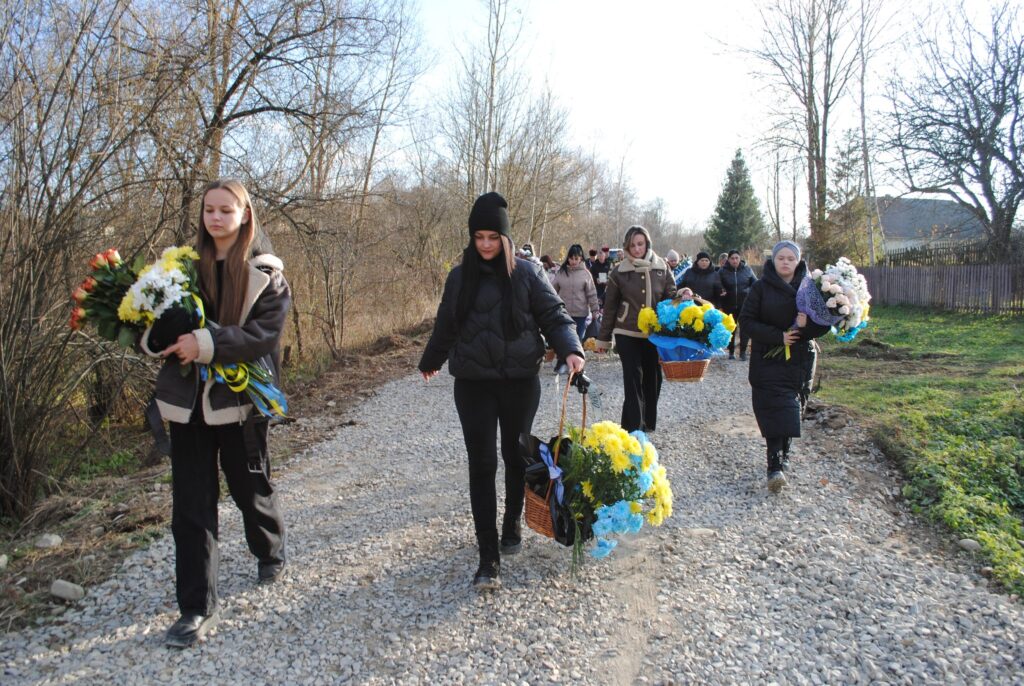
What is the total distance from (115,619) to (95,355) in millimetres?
3379

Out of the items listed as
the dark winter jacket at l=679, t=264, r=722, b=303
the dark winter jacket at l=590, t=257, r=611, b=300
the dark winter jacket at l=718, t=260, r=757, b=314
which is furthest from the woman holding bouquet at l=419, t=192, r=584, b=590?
the dark winter jacket at l=590, t=257, r=611, b=300

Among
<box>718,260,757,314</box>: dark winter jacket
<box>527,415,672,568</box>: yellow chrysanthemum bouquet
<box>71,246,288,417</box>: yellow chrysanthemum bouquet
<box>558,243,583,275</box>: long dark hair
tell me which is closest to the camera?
<box>71,246,288,417</box>: yellow chrysanthemum bouquet

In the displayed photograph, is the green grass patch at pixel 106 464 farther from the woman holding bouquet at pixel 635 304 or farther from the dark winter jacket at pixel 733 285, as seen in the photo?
the dark winter jacket at pixel 733 285

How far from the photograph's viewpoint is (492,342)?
369 cm

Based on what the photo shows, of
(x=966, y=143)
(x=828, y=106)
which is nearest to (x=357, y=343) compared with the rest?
(x=966, y=143)

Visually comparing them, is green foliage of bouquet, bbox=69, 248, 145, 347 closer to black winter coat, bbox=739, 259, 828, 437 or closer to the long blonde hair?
the long blonde hair

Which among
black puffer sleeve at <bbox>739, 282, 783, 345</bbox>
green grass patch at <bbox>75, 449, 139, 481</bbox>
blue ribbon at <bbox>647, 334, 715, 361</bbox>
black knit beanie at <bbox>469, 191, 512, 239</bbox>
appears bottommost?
green grass patch at <bbox>75, 449, 139, 481</bbox>

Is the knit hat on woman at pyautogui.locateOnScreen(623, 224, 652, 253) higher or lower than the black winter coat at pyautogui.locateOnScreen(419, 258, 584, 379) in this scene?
higher

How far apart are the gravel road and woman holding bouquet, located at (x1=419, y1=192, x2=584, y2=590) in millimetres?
546

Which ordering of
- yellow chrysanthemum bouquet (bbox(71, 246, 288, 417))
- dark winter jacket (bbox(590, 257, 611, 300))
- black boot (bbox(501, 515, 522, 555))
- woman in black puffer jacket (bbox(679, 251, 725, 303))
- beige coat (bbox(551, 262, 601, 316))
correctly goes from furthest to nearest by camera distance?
dark winter jacket (bbox(590, 257, 611, 300)) → woman in black puffer jacket (bbox(679, 251, 725, 303)) → beige coat (bbox(551, 262, 601, 316)) → black boot (bbox(501, 515, 522, 555)) → yellow chrysanthemum bouquet (bbox(71, 246, 288, 417))

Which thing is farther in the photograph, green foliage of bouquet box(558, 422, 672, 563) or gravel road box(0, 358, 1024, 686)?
green foliage of bouquet box(558, 422, 672, 563)

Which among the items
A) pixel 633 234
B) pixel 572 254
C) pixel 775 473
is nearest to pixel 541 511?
pixel 775 473

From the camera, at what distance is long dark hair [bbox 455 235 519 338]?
147 inches

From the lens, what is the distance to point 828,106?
2662 cm
